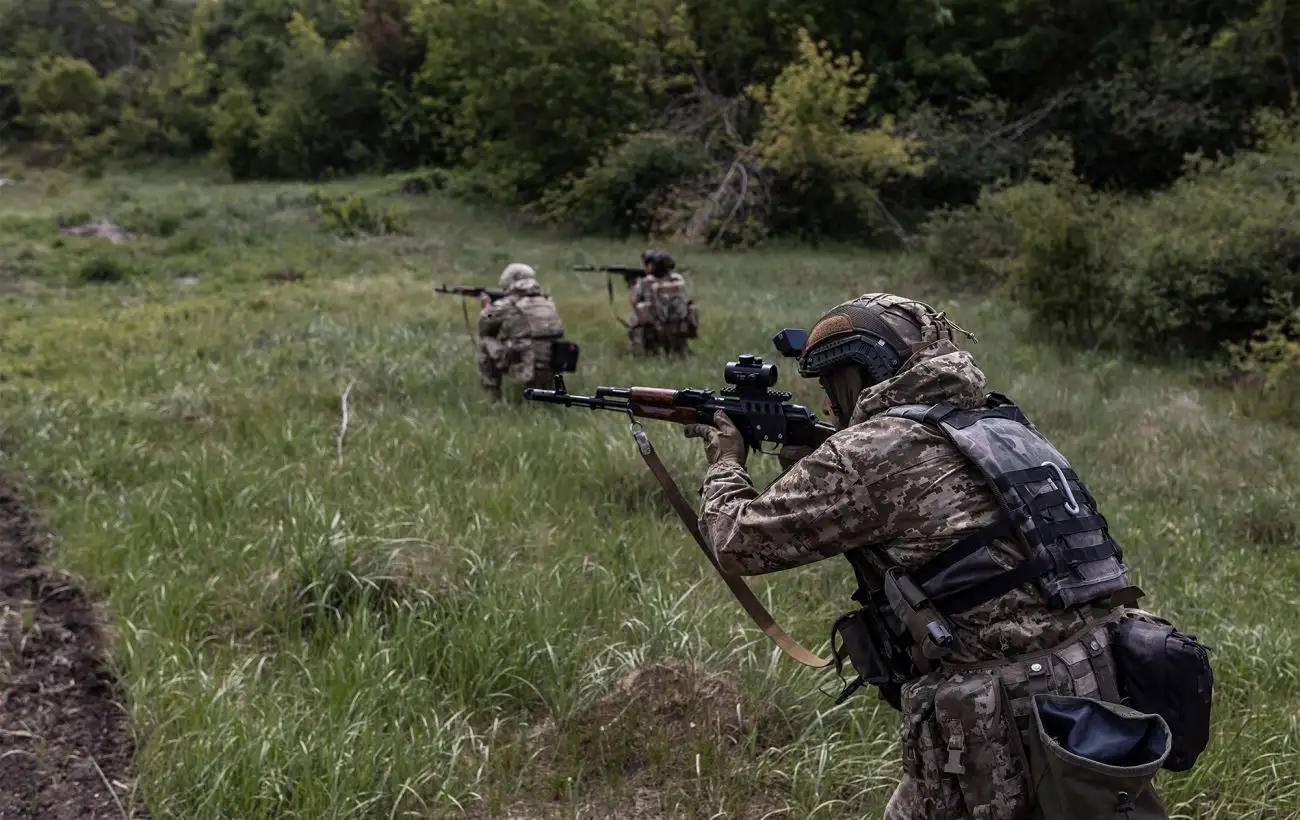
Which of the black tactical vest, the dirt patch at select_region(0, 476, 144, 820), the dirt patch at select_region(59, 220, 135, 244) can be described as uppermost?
the black tactical vest

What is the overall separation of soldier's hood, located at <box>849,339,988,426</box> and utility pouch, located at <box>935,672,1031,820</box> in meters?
0.66

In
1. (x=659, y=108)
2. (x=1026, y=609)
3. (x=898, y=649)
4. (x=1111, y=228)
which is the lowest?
(x=659, y=108)

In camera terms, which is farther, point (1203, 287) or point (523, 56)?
point (523, 56)

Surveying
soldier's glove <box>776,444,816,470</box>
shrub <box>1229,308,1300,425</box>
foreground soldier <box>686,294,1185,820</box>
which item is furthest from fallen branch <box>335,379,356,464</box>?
shrub <box>1229,308,1300,425</box>

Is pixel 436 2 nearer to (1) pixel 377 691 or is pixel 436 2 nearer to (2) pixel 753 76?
(2) pixel 753 76

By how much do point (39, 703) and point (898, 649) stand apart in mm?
3565

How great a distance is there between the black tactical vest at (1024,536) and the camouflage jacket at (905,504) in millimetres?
30

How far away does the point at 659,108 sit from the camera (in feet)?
86.0

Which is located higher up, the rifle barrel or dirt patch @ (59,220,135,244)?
the rifle barrel

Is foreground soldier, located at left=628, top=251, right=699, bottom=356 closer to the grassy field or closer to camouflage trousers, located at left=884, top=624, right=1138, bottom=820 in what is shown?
the grassy field

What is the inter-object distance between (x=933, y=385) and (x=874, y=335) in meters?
0.22

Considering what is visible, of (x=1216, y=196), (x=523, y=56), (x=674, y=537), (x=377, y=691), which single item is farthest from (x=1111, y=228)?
(x=523, y=56)

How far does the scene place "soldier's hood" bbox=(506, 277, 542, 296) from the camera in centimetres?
873

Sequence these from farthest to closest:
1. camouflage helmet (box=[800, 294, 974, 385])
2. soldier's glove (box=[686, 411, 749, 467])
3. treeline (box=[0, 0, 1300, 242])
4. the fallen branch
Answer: treeline (box=[0, 0, 1300, 242]), the fallen branch, soldier's glove (box=[686, 411, 749, 467]), camouflage helmet (box=[800, 294, 974, 385])
